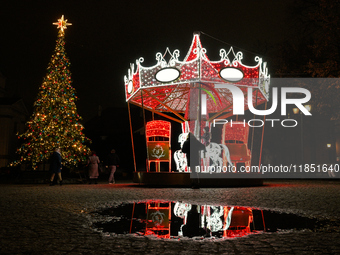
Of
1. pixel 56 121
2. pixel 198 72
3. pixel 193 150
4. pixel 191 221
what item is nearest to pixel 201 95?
pixel 198 72

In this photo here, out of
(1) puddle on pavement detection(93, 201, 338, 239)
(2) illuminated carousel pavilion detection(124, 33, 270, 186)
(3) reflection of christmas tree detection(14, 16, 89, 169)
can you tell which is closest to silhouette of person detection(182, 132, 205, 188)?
(2) illuminated carousel pavilion detection(124, 33, 270, 186)

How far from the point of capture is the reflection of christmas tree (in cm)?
2111

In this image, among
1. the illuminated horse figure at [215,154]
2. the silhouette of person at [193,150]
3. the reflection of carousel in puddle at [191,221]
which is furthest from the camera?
the illuminated horse figure at [215,154]

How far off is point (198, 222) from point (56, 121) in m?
16.9

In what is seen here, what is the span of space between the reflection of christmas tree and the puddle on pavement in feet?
47.2

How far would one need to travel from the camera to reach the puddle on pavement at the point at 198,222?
203 inches

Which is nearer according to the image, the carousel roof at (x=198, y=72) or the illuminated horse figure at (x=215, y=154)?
the carousel roof at (x=198, y=72)

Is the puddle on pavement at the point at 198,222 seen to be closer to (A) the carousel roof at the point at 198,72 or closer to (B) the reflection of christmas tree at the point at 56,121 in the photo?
(A) the carousel roof at the point at 198,72

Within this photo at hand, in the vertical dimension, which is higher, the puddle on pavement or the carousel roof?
the carousel roof

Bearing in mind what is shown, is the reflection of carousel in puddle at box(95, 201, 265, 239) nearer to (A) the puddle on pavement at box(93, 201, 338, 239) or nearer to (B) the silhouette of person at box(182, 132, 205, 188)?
(A) the puddle on pavement at box(93, 201, 338, 239)

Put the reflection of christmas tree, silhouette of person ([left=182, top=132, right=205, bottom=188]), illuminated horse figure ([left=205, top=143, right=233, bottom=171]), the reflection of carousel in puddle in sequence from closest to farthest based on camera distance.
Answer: the reflection of carousel in puddle
silhouette of person ([left=182, top=132, right=205, bottom=188])
illuminated horse figure ([left=205, top=143, right=233, bottom=171])
the reflection of christmas tree

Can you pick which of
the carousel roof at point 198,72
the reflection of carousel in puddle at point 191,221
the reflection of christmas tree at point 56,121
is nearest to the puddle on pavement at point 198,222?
the reflection of carousel in puddle at point 191,221

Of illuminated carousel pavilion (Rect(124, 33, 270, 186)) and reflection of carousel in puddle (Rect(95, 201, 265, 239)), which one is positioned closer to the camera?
reflection of carousel in puddle (Rect(95, 201, 265, 239))

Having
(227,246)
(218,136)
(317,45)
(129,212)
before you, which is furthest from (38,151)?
(227,246)
